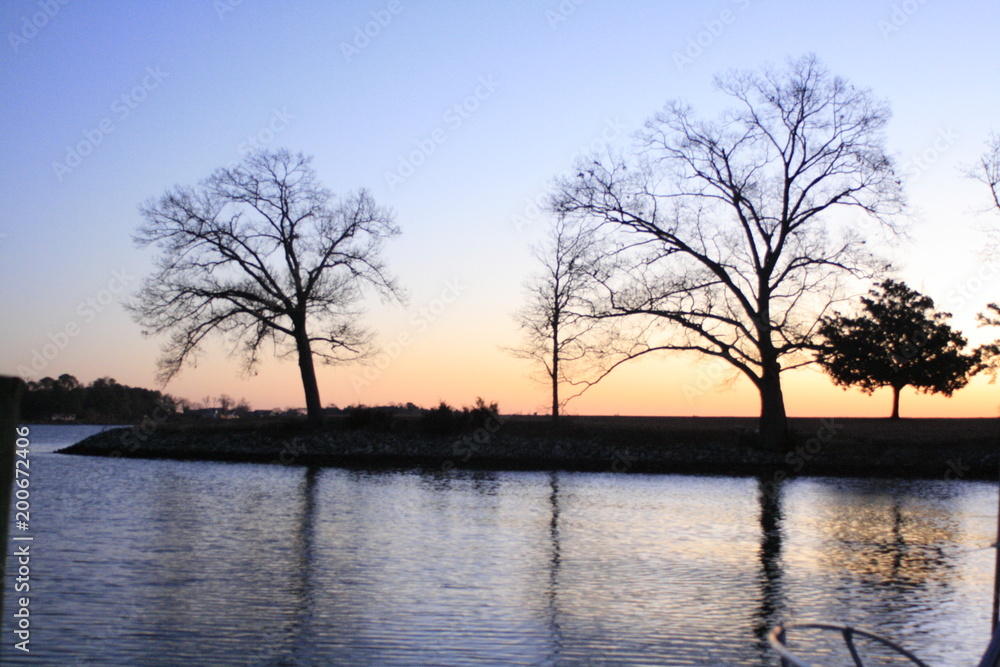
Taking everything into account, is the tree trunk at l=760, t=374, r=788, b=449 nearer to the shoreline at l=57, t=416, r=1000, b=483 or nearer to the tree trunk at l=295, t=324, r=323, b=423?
the shoreline at l=57, t=416, r=1000, b=483

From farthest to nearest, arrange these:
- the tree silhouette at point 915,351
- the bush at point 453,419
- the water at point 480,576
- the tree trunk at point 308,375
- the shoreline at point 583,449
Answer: the tree silhouette at point 915,351, the tree trunk at point 308,375, the bush at point 453,419, the shoreline at point 583,449, the water at point 480,576

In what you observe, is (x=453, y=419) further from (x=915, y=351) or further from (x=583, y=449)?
(x=915, y=351)

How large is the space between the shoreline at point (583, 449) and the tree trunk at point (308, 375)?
2.81 ft

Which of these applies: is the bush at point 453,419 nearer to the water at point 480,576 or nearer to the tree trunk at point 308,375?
the tree trunk at point 308,375

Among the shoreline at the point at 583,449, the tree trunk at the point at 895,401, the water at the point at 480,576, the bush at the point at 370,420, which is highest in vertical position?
the tree trunk at the point at 895,401

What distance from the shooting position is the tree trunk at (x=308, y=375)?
3612 centimetres

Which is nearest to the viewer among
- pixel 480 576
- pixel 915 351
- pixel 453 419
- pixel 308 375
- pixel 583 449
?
pixel 480 576

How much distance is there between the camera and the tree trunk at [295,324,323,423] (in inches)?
1422

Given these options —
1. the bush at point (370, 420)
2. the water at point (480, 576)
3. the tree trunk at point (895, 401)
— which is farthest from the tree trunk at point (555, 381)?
the tree trunk at point (895, 401)

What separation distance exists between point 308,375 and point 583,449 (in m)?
12.8

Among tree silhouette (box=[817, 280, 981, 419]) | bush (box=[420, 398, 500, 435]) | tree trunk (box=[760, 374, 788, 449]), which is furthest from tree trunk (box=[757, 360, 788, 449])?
tree silhouette (box=[817, 280, 981, 419])

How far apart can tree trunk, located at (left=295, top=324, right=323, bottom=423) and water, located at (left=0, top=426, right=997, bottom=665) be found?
57.8 ft

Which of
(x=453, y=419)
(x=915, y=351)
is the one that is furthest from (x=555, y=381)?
(x=915, y=351)

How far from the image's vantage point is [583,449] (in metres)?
29.2
